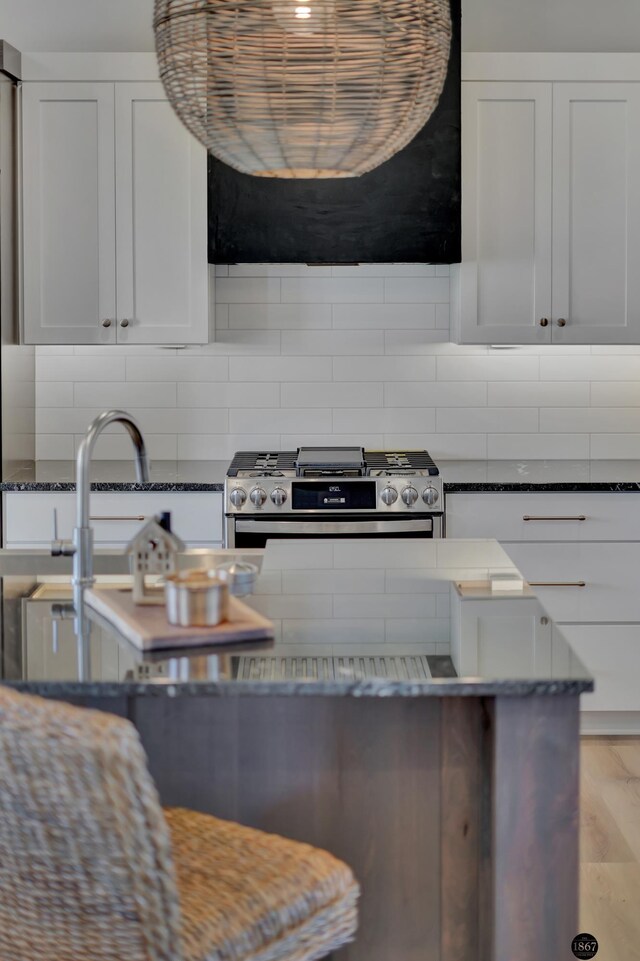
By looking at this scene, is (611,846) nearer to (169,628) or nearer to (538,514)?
(538,514)

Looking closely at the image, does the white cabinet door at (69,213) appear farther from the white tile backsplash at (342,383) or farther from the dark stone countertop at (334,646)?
the dark stone countertop at (334,646)

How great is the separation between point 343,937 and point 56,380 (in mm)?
3477

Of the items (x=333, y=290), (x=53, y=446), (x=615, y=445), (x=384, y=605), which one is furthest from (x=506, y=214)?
(x=384, y=605)

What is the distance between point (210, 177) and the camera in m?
4.29

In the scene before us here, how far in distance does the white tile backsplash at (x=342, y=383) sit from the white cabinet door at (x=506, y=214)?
378 millimetres

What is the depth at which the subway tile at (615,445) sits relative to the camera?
4836 millimetres

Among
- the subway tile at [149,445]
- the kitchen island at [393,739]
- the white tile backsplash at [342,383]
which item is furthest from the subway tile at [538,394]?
the kitchen island at [393,739]

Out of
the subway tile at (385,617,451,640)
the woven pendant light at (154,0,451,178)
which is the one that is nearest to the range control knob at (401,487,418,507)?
the subway tile at (385,617,451,640)

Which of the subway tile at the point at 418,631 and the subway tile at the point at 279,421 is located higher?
the subway tile at the point at 279,421

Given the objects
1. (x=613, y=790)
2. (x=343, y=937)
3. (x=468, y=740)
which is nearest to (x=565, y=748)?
(x=468, y=740)

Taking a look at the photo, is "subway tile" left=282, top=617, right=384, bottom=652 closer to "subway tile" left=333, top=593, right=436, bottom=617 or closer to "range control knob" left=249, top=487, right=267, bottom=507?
"subway tile" left=333, top=593, right=436, bottom=617

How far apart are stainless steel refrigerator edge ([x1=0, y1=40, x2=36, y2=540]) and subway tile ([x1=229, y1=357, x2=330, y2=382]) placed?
2.95ft

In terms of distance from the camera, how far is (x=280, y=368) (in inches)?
189

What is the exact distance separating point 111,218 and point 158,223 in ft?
0.60
